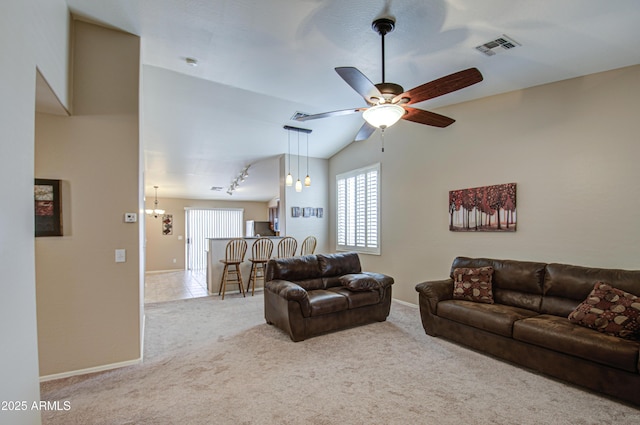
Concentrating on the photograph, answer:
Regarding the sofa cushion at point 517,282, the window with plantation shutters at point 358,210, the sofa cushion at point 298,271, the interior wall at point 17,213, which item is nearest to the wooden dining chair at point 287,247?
the window with plantation shutters at point 358,210

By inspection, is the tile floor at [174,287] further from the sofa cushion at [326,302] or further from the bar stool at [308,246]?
the sofa cushion at [326,302]

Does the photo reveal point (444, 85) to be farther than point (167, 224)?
No

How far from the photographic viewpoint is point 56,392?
245cm

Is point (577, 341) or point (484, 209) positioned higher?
point (484, 209)

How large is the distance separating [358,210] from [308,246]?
4.78 feet

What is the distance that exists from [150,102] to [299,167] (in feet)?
10.4

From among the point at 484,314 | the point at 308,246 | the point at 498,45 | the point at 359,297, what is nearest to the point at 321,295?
the point at 359,297

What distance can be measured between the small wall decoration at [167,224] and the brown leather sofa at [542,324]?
29.6 ft

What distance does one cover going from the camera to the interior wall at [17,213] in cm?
134

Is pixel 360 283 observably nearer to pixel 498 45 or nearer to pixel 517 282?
pixel 517 282

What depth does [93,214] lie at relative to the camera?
111 inches

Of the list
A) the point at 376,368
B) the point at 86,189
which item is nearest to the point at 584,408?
the point at 376,368

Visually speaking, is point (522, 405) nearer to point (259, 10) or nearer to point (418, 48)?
point (418, 48)

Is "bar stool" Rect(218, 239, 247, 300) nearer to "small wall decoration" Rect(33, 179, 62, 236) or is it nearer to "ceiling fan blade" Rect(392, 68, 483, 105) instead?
"small wall decoration" Rect(33, 179, 62, 236)
